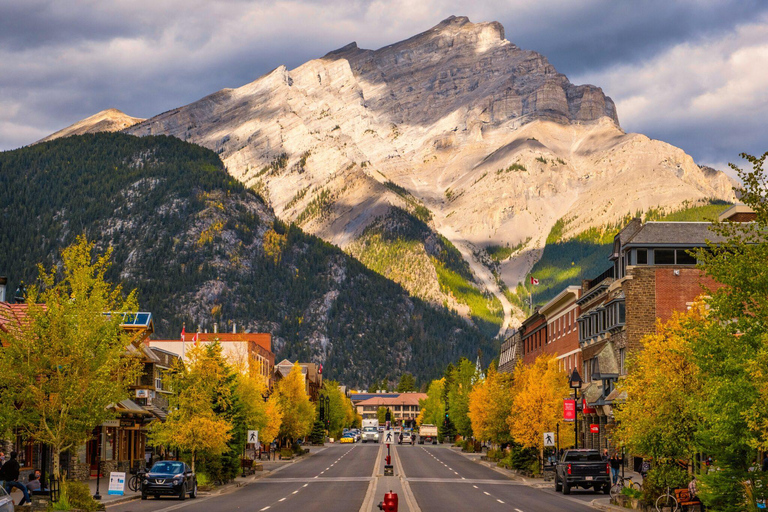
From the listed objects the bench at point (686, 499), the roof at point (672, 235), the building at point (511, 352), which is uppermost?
the roof at point (672, 235)

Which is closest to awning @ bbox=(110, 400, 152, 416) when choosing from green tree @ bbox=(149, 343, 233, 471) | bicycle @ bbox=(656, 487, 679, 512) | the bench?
green tree @ bbox=(149, 343, 233, 471)

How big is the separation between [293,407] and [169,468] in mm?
61524

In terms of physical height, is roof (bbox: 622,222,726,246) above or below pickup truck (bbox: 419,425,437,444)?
above

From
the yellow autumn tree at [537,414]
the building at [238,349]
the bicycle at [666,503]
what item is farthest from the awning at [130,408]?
the bicycle at [666,503]

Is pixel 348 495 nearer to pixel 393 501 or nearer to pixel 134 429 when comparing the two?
pixel 393 501

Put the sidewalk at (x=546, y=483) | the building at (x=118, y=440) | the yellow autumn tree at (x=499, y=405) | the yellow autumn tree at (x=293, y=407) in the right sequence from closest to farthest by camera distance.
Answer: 1. the sidewalk at (x=546, y=483)
2. the building at (x=118, y=440)
3. the yellow autumn tree at (x=499, y=405)
4. the yellow autumn tree at (x=293, y=407)

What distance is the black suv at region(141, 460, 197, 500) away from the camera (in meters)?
42.8

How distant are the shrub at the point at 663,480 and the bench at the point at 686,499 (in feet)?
4.25

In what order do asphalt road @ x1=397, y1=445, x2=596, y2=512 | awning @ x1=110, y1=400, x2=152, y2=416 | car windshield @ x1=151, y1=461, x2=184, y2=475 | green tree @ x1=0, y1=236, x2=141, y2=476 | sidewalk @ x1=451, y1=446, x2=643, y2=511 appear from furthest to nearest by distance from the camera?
awning @ x1=110, y1=400, x2=152, y2=416
car windshield @ x1=151, y1=461, x2=184, y2=475
sidewalk @ x1=451, y1=446, x2=643, y2=511
asphalt road @ x1=397, y1=445, x2=596, y2=512
green tree @ x1=0, y1=236, x2=141, y2=476

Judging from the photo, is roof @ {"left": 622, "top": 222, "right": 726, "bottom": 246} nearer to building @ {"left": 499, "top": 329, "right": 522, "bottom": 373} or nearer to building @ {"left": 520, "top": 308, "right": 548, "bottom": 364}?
building @ {"left": 520, "top": 308, "right": 548, "bottom": 364}

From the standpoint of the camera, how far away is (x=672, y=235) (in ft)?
215

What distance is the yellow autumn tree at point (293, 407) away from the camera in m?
102

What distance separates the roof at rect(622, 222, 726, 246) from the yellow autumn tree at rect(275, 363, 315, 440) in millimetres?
43207

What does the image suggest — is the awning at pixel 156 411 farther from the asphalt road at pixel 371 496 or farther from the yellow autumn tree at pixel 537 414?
the yellow autumn tree at pixel 537 414
